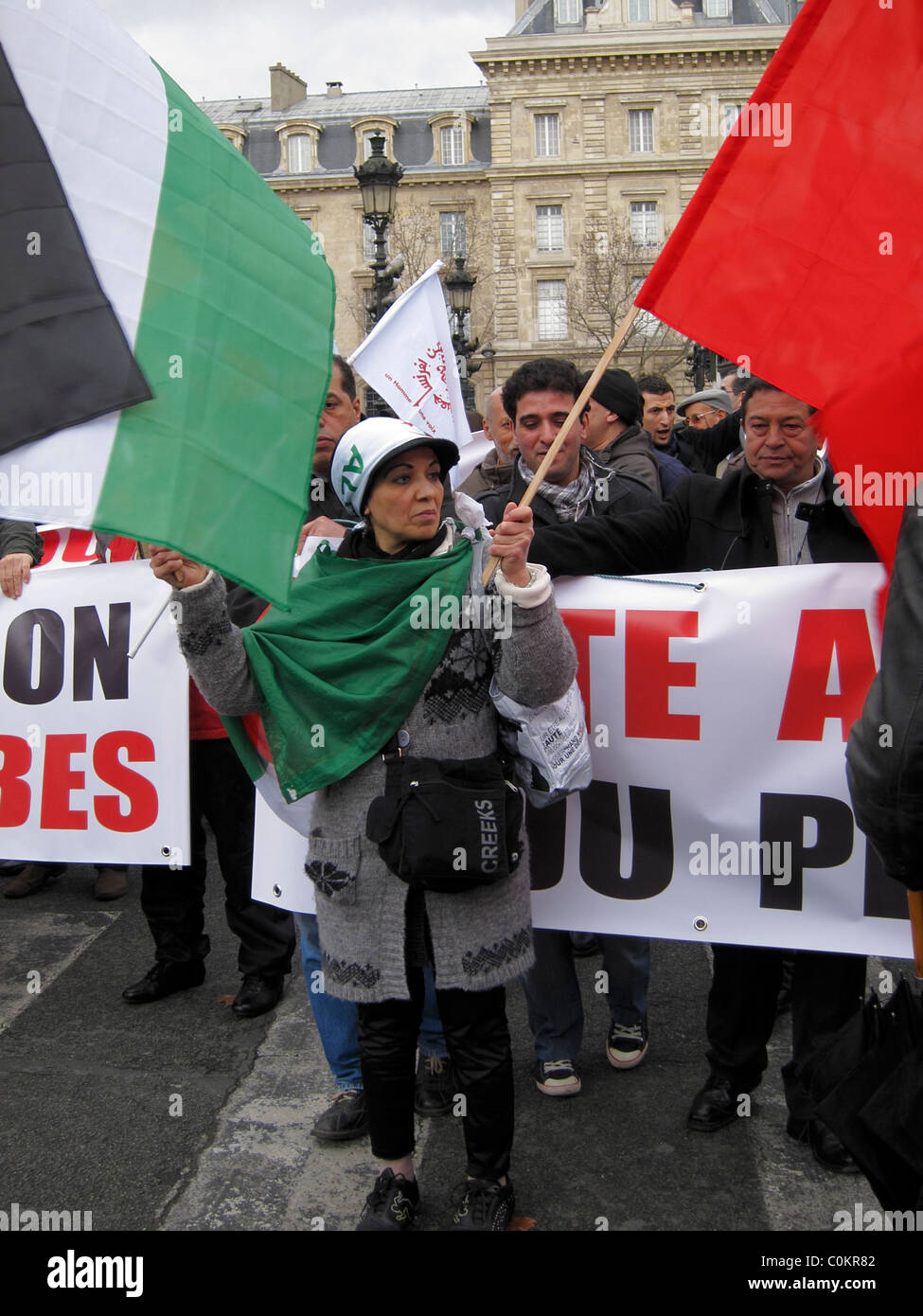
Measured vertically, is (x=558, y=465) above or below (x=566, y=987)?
above

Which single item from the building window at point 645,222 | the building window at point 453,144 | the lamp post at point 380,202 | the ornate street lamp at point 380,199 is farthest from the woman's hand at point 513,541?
the building window at point 453,144

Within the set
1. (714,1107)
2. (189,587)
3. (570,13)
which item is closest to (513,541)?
(189,587)

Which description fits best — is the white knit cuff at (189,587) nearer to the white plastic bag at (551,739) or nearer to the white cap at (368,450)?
the white cap at (368,450)

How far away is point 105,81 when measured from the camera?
270 cm

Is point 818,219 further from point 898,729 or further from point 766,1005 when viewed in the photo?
point 766,1005

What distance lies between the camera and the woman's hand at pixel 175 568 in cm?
283

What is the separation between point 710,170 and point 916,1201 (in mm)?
2260

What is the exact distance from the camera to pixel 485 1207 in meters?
3.08

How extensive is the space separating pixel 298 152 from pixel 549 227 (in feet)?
45.2

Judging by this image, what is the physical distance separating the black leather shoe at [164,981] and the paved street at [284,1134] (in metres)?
0.06

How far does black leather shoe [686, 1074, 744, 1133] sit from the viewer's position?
3625 millimetres

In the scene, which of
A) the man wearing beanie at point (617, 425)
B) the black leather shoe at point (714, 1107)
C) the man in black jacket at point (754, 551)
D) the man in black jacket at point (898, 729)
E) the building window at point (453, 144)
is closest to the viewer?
the man in black jacket at point (898, 729)
